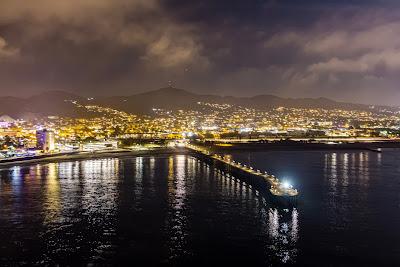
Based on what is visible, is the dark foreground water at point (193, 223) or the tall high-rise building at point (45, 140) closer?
the dark foreground water at point (193, 223)

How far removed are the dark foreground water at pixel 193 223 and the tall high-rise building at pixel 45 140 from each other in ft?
83.0

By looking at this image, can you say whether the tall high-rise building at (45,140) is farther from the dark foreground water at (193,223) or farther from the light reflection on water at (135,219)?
the dark foreground water at (193,223)

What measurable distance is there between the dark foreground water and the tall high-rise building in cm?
2531

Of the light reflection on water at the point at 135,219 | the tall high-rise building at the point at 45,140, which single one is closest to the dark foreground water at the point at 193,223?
the light reflection on water at the point at 135,219

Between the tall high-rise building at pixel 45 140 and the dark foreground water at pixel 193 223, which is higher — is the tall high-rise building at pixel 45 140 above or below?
above

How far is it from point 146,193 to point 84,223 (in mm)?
6370

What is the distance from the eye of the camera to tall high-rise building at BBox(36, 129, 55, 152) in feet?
172

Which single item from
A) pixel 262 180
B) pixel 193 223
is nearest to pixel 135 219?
pixel 193 223

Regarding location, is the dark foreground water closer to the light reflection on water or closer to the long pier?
the light reflection on water

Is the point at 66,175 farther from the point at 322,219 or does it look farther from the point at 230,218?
the point at 322,219

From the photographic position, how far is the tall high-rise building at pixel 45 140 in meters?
52.3

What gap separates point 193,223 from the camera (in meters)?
16.0

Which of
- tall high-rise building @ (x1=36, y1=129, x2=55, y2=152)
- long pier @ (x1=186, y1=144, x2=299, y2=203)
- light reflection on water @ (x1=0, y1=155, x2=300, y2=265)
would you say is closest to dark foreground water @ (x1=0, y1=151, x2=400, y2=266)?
light reflection on water @ (x1=0, y1=155, x2=300, y2=265)

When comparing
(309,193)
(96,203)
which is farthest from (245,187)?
(96,203)
